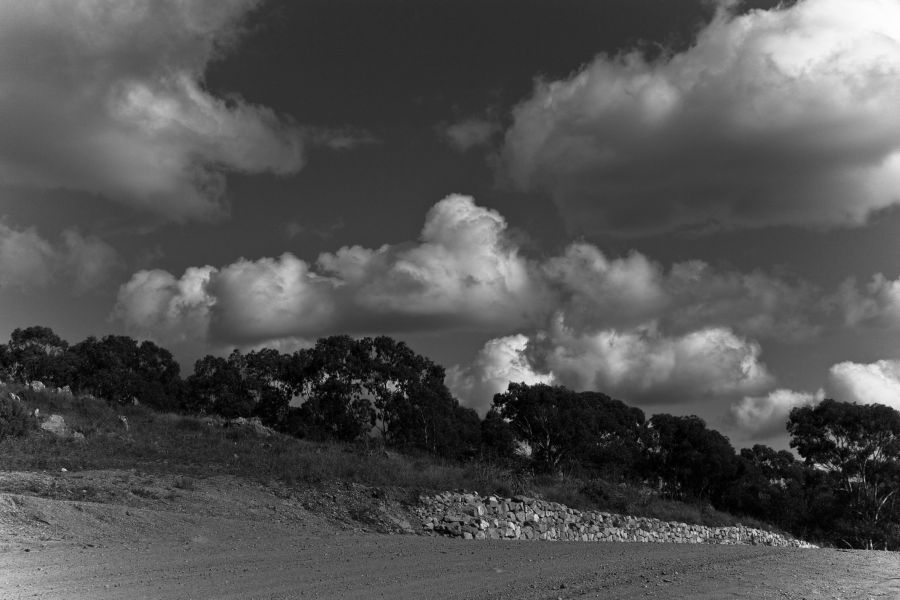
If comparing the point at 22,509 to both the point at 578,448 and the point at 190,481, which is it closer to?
the point at 190,481

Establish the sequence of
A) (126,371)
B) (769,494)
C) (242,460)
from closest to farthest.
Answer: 1. (242,460)
2. (769,494)
3. (126,371)

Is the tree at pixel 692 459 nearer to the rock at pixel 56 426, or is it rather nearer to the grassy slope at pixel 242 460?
the grassy slope at pixel 242 460

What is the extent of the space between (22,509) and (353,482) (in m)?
10.5

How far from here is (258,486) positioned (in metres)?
21.6

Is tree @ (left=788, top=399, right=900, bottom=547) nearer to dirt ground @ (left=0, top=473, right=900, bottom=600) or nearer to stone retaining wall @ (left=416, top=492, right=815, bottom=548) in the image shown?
stone retaining wall @ (left=416, top=492, right=815, bottom=548)

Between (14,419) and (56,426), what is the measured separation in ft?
5.38

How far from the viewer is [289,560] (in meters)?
14.2

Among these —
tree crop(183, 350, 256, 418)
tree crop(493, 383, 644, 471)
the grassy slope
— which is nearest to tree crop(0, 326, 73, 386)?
tree crop(183, 350, 256, 418)

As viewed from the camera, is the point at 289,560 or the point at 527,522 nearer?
the point at 289,560

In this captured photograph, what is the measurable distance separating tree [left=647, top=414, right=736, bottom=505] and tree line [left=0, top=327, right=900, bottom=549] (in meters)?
0.11

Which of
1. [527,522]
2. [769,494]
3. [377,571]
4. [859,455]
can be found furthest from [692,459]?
[377,571]

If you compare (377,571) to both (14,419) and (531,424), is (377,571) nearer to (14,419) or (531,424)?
(14,419)

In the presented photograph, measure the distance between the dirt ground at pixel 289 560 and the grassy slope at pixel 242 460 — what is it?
8.43 feet

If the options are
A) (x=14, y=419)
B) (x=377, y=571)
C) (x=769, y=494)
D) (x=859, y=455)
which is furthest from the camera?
(x=769, y=494)
